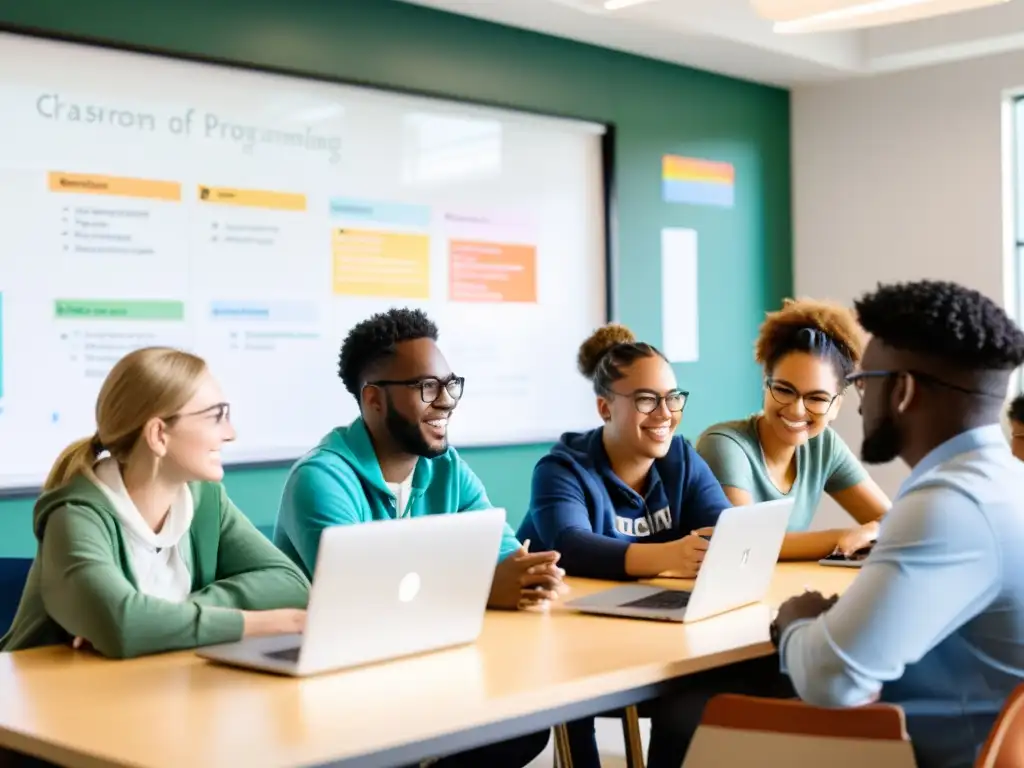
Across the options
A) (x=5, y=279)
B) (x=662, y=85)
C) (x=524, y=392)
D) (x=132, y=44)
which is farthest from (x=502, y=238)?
(x=5, y=279)

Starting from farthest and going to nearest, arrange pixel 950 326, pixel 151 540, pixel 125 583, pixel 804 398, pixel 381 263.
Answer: pixel 381 263
pixel 804 398
pixel 151 540
pixel 125 583
pixel 950 326

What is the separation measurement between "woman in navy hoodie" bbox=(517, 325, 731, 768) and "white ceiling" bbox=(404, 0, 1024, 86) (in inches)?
83.7

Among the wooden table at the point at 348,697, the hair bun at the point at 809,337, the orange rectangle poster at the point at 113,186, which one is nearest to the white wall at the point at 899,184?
the hair bun at the point at 809,337

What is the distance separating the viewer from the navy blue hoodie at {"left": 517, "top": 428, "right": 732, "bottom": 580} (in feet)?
9.59

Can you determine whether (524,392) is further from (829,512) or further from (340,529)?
(340,529)

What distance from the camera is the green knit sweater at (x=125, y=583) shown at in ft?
7.00

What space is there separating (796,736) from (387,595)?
63 cm

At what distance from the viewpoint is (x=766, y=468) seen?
349 cm

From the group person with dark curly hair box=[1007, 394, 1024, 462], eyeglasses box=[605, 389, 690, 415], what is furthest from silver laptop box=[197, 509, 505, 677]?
person with dark curly hair box=[1007, 394, 1024, 462]

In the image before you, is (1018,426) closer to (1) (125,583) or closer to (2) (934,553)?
(2) (934,553)

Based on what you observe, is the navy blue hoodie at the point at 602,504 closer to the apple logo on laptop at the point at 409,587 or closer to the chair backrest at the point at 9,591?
the apple logo on laptop at the point at 409,587

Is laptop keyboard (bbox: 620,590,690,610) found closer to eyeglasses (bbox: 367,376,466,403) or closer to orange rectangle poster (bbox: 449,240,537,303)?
eyeglasses (bbox: 367,376,466,403)

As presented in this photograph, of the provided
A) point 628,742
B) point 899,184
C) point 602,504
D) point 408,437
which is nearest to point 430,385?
point 408,437

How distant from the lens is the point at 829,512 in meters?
6.26
